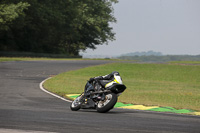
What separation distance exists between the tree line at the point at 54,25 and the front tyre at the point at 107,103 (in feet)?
123

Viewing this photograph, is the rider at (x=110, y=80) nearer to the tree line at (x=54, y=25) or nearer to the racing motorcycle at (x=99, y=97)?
the racing motorcycle at (x=99, y=97)

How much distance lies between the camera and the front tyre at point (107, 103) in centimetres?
1248

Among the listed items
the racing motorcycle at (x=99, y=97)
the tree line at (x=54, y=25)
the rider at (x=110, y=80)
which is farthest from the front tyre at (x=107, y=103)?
the tree line at (x=54, y=25)

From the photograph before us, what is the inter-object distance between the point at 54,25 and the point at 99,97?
58.1 metres

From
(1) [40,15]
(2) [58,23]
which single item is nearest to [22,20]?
(1) [40,15]

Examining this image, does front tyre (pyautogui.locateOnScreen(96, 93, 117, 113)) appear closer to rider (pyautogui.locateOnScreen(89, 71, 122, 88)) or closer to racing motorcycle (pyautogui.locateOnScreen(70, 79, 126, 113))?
racing motorcycle (pyautogui.locateOnScreen(70, 79, 126, 113))

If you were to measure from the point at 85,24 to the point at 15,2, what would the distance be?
89.3 feet

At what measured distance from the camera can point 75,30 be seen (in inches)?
3110

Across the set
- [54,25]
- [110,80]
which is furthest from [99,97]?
[54,25]

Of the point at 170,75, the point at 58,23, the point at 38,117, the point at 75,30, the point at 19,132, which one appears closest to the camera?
the point at 19,132

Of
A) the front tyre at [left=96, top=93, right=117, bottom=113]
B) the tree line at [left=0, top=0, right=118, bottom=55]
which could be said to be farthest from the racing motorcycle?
the tree line at [left=0, top=0, right=118, bottom=55]

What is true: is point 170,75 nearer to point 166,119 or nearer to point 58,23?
point 166,119

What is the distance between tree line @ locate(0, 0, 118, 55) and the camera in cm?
5562

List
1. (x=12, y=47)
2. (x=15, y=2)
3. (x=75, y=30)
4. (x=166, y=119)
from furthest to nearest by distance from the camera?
(x=75, y=30), (x=12, y=47), (x=15, y=2), (x=166, y=119)
